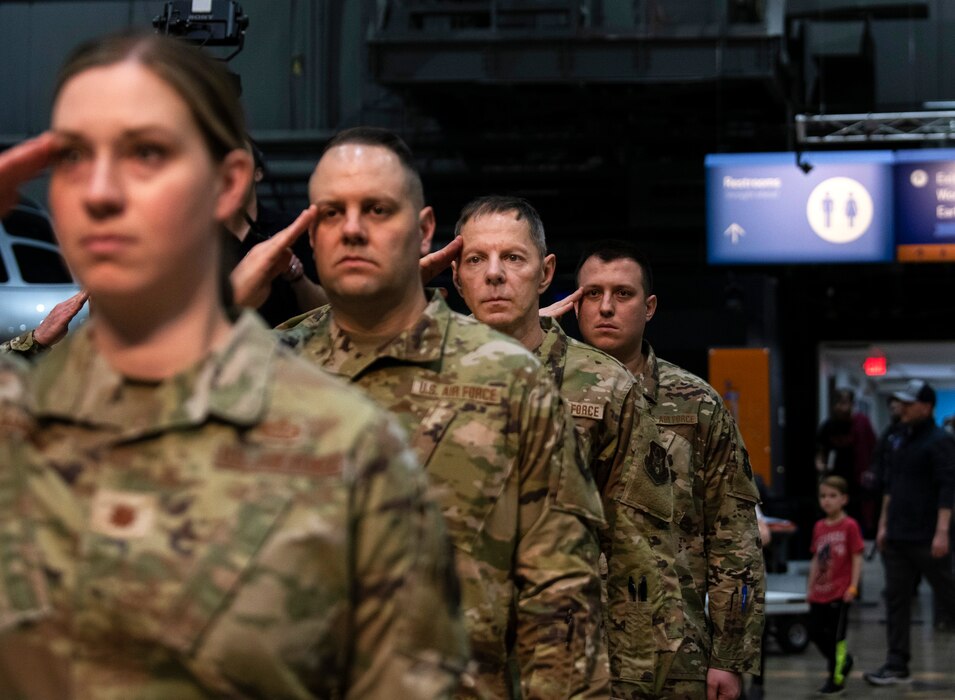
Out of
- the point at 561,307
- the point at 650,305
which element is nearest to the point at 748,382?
the point at 650,305

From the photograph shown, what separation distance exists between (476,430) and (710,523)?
294 cm

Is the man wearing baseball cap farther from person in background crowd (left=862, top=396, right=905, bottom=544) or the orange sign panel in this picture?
the orange sign panel

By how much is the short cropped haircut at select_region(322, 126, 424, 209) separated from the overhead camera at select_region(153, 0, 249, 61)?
89.5 inches

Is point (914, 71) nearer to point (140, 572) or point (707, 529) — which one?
point (707, 529)

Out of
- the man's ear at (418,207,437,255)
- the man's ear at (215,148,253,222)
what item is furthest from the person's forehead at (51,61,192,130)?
the man's ear at (418,207,437,255)

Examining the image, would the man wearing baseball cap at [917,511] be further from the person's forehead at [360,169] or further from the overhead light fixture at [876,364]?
the overhead light fixture at [876,364]

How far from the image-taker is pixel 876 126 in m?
15.7

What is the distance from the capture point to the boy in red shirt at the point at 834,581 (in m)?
10.7

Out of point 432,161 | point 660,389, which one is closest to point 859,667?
point 660,389

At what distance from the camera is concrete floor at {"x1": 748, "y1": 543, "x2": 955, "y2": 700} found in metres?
10.7

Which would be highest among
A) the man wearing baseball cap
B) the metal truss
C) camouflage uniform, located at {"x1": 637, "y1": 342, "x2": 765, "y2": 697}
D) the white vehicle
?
the metal truss

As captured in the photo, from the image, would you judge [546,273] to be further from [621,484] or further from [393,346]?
[393,346]

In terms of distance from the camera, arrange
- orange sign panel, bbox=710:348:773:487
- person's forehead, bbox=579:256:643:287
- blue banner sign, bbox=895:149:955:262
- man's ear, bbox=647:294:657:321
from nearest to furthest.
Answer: person's forehead, bbox=579:256:643:287
man's ear, bbox=647:294:657:321
blue banner sign, bbox=895:149:955:262
orange sign panel, bbox=710:348:773:487

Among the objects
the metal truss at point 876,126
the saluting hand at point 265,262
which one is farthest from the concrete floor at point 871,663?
the saluting hand at point 265,262
